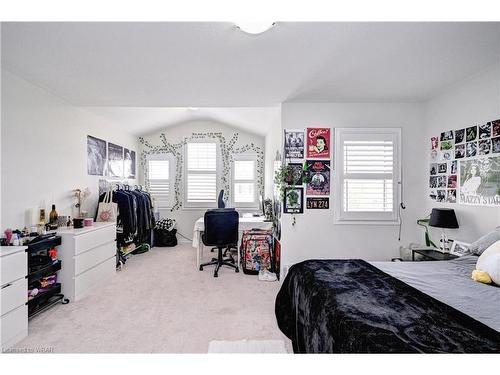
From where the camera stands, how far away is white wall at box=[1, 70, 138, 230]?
236 centimetres

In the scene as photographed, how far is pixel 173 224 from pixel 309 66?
438cm

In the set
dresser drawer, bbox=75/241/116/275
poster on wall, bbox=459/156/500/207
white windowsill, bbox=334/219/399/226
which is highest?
poster on wall, bbox=459/156/500/207

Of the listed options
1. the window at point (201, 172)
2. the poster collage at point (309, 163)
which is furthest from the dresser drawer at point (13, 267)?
the window at point (201, 172)

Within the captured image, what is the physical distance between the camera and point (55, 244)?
2.59 meters

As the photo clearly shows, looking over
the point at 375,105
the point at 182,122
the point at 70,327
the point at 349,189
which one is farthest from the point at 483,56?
the point at 182,122

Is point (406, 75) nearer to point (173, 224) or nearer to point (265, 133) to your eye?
point (265, 133)

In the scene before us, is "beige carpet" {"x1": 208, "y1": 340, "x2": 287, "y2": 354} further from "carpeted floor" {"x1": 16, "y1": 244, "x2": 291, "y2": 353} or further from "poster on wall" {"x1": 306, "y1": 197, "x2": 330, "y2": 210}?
"poster on wall" {"x1": 306, "y1": 197, "x2": 330, "y2": 210}

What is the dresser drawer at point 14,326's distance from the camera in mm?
1865

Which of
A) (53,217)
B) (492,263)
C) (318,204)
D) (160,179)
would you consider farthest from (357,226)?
(160,179)

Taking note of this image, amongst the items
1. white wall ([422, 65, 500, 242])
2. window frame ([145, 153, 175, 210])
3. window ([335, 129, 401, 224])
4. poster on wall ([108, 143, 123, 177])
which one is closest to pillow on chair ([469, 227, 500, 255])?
white wall ([422, 65, 500, 242])

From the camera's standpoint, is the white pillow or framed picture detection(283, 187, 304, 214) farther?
framed picture detection(283, 187, 304, 214)

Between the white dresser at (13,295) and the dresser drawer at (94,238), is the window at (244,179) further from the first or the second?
the white dresser at (13,295)

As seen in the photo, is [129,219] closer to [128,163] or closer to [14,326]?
[128,163]

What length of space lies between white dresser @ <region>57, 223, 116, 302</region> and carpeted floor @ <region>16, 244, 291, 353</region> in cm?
13
